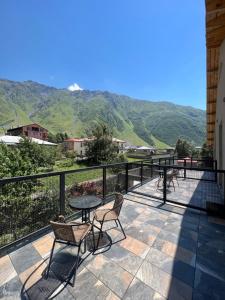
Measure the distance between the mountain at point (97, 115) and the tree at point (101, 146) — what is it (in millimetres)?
68345

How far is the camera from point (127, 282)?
184 cm

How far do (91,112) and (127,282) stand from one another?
13024 cm

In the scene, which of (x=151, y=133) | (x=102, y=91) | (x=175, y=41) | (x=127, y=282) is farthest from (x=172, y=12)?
(x=102, y=91)

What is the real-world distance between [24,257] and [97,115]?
123m

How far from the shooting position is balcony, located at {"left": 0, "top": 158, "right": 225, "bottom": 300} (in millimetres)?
1716

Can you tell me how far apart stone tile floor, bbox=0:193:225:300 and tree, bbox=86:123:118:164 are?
17887 mm

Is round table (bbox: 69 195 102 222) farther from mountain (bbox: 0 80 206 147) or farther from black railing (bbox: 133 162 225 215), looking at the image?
mountain (bbox: 0 80 206 147)

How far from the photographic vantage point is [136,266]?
6.89ft

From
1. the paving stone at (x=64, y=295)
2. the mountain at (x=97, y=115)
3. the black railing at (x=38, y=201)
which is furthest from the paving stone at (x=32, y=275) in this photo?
the mountain at (x=97, y=115)

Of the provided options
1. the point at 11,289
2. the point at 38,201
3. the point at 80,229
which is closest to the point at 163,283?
the point at 80,229

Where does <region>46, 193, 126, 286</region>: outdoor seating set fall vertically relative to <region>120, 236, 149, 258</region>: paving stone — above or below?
above

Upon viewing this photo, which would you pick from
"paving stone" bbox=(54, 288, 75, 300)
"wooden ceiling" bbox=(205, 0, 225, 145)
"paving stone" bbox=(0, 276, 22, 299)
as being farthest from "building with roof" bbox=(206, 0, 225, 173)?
"paving stone" bbox=(0, 276, 22, 299)

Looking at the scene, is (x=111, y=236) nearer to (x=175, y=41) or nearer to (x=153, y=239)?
(x=153, y=239)

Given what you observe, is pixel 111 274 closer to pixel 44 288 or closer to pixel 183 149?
pixel 44 288
